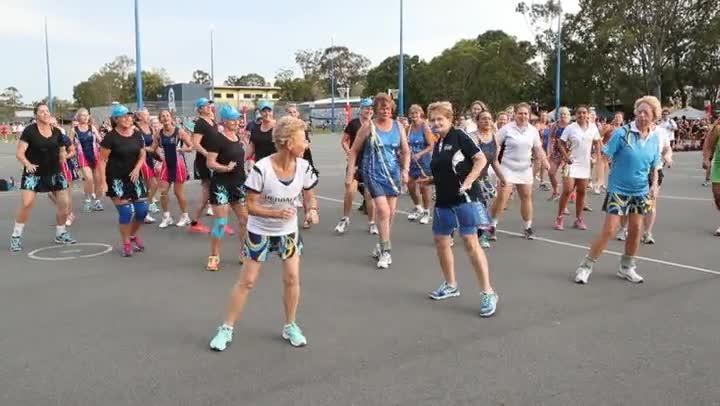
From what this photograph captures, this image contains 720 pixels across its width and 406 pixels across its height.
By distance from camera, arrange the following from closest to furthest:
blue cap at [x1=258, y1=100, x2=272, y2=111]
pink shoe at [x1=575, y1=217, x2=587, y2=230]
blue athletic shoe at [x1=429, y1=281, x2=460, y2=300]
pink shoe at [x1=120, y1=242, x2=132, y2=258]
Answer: blue athletic shoe at [x1=429, y1=281, x2=460, y2=300]
pink shoe at [x1=120, y1=242, x2=132, y2=258]
blue cap at [x1=258, y1=100, x2=272, y2=111]
pink shoe at [x1=575, y1=217, x2=587, y2=230]

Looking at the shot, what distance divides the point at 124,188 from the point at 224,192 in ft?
4.79

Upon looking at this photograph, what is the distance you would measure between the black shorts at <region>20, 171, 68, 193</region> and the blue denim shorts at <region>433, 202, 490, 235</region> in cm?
533

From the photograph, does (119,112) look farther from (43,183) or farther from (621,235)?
(621,235)

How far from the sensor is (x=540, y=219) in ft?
33.3

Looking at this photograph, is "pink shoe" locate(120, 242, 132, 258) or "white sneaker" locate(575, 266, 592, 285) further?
"pink shoe" locate(120, 242, 132, 258)

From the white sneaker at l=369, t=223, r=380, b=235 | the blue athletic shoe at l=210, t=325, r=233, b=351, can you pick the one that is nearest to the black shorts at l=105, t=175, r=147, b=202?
the white sneaker at l=369, t=223, r=380, b=235

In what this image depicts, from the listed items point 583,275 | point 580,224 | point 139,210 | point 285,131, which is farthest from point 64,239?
point 580,224

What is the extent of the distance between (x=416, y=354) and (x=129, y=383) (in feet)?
6.10

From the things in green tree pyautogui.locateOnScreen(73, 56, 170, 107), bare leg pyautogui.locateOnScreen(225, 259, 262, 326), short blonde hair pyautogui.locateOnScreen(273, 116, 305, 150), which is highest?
green tree pyautogui.locateOnScreen(73, 56, 170, 107)

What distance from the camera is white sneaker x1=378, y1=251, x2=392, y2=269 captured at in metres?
6.90

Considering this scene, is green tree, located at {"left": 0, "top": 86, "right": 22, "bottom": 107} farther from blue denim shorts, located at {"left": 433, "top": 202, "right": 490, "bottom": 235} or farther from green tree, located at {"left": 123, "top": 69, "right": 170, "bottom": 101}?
blue denim shorts, located at {"left": 433, "top": 202, "right": 490, "bottom": 235}

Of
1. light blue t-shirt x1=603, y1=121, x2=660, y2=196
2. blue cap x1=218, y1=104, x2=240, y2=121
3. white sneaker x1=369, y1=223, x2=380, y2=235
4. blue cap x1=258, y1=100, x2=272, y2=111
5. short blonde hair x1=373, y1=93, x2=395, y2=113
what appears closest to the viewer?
light blue t-shirt x1=603, y1=121, x2=660, y2=196

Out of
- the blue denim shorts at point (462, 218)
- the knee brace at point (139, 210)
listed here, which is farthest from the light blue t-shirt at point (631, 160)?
the knee brace at point (139, 210)

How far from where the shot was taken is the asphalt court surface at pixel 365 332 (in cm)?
378
